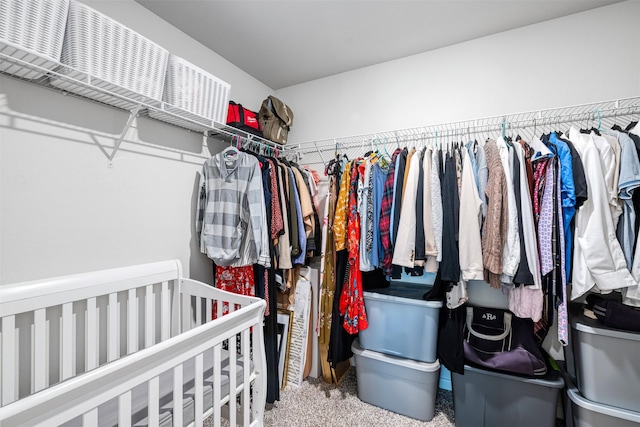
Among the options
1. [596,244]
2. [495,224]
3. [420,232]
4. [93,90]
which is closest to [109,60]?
[93,90]

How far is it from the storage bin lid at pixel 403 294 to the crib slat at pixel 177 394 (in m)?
1.15

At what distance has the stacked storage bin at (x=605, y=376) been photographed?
124cm

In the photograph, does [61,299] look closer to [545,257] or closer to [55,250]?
[55,250]

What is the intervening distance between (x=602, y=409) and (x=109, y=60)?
270 cm

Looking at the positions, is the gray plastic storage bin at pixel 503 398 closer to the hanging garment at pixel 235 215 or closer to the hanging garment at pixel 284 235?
the hanging garment at pixel 284 235

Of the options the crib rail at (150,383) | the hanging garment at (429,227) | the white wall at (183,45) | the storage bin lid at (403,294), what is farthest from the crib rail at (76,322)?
the hanging garment at (429,227)

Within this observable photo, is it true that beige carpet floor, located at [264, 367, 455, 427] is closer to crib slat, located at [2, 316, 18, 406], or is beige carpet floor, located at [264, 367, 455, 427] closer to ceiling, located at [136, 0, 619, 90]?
crib slat, located at [2, 316, 18, 406]

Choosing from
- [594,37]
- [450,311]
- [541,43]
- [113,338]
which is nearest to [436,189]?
[450,311]

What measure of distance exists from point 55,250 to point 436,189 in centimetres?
189

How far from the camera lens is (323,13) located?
166cm

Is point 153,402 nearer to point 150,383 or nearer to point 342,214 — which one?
point 150,383

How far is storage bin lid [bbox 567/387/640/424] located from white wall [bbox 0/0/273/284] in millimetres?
2200

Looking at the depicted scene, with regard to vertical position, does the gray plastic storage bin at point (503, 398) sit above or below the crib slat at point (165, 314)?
below

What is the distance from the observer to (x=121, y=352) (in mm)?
1406
